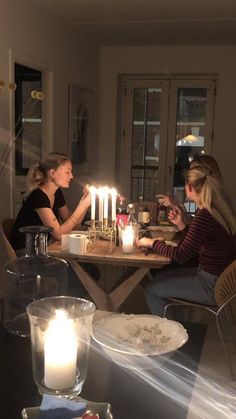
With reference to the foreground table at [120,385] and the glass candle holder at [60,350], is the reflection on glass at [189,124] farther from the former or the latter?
the glass candle holder at [60,350]

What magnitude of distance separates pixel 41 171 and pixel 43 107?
1723 millimetres

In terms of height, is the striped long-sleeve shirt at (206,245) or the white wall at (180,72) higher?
the white wall at (180,72)

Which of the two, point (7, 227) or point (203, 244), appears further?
point (7, 227)

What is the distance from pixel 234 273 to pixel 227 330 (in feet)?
3.40

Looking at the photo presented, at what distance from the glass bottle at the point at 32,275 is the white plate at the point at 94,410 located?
1.68ft

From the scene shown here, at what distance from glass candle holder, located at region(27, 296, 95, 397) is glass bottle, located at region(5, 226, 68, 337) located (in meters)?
0.38

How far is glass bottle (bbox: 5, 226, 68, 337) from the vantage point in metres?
1.56

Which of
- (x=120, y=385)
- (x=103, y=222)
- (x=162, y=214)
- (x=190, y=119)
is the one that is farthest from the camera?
(x=190, y=119)

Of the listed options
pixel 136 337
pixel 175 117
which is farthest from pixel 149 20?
pixel 136 337

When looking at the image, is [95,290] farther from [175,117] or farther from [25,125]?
[175,117]

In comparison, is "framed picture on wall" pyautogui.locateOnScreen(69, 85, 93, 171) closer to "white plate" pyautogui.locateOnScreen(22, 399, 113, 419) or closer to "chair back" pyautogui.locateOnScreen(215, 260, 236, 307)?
"chair back" pyautogui.locateOnScreen(215, 260, 236, 307)

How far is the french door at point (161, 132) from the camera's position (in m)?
6.30

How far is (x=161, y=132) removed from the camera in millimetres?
6391

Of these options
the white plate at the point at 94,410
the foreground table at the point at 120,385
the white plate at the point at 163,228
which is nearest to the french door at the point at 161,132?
the white plate at the point at 163,228
